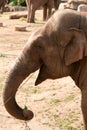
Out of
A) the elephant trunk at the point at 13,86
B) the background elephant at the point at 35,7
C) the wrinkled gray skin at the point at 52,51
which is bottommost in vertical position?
the background elephant at the point at 35,7

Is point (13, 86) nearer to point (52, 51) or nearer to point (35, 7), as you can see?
point (52, 51)

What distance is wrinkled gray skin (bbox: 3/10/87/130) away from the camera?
418 cm

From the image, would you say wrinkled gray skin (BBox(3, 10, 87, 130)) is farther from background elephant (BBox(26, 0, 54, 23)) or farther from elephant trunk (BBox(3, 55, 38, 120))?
background elephant (BBox(26, 0, 54, 23))

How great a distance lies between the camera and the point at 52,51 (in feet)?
14.0

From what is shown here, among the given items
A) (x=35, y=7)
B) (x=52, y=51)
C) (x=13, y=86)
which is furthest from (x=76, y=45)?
(x=35, y=7)

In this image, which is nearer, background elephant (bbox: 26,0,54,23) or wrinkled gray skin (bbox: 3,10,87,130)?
wrinkled gray skin (bbox: 3,10,87,130)

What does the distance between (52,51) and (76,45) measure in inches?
10.4

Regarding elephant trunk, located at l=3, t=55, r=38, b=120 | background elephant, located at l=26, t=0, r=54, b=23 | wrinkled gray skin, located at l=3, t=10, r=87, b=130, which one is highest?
wrinkled gray skin, located at l=3, t=10, r=87, b=130

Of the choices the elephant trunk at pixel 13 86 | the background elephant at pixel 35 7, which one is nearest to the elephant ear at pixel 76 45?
the elephant trunk at pixel 13 86

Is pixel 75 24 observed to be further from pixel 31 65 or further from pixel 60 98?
pixel 60 98

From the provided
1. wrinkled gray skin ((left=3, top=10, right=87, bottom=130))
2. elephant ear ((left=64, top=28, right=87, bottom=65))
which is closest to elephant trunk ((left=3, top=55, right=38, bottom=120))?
wrinkled gray skin ((left=3, top=10, right=87, bottom=130))

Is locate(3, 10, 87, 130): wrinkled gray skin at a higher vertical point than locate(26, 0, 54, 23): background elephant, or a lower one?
higher

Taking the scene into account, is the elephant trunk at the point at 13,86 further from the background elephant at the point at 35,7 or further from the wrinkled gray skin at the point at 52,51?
the background elephant at the point at 35,7

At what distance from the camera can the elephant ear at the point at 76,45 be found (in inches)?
163
